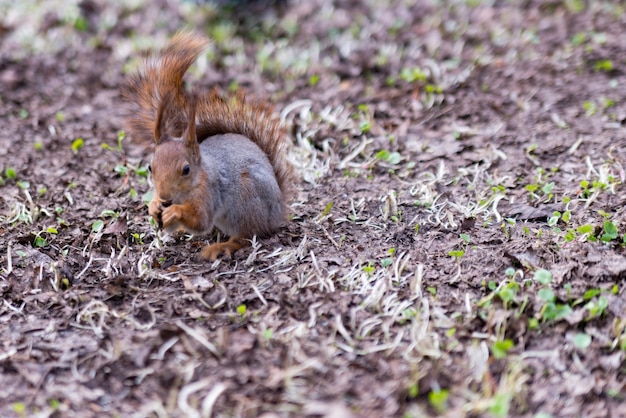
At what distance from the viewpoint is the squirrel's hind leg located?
344 centimetres

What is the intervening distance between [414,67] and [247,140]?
7.41ft

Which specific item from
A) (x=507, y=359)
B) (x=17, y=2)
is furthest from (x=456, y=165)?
(x=17, y=2)

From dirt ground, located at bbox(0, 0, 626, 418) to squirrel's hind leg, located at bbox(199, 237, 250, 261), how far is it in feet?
0.24

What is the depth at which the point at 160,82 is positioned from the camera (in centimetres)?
344

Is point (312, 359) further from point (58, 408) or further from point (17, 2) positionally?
point (17, 2)

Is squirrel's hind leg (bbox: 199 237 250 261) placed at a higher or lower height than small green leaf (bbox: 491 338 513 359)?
higher

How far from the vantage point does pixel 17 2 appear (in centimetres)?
697

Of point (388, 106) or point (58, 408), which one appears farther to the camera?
point (388, 106)

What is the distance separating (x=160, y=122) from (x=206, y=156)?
1.00 feet

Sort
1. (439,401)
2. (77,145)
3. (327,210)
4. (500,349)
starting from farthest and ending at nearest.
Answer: (77,145), (327,210), (500,349), (439,401)

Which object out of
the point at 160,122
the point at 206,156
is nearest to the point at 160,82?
the point at 160,122

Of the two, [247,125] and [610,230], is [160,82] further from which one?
[610,230]

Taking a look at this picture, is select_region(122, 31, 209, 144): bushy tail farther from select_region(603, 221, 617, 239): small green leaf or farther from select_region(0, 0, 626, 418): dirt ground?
select_region(603, 221, 617, 239): small green leaf

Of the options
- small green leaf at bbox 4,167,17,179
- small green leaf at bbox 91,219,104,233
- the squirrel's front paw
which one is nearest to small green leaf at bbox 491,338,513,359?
the squirrel's front paw
